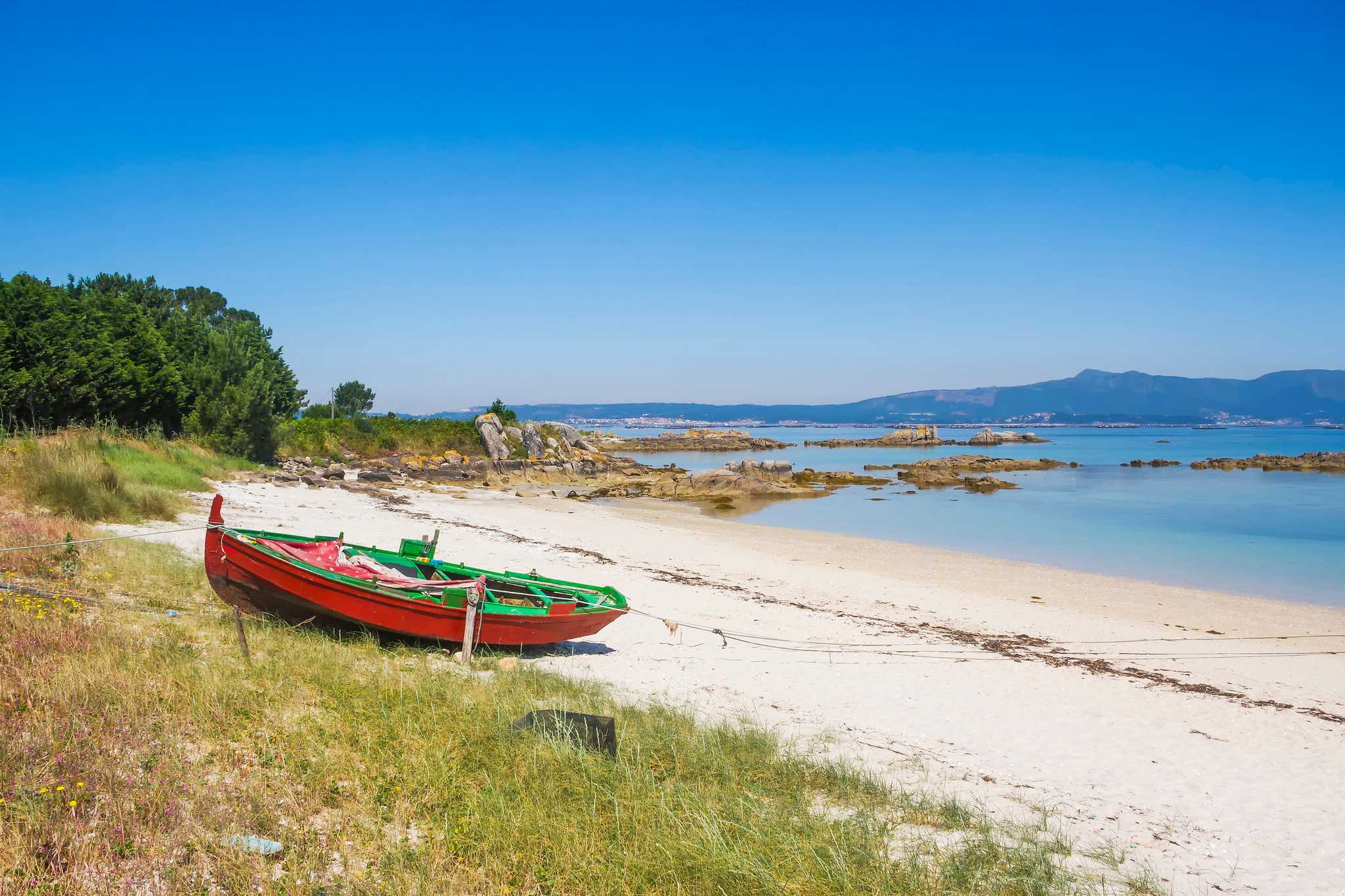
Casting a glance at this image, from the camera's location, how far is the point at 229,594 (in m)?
9.71

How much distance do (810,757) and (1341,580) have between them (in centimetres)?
2280

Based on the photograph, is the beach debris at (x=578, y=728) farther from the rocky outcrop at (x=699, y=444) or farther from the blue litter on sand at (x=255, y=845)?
the rocky outcrop at (x=699, y=444)

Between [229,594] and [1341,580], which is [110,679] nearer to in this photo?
[229,594]

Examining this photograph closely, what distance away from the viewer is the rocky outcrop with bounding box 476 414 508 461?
56.1m

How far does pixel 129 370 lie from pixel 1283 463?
82.7m

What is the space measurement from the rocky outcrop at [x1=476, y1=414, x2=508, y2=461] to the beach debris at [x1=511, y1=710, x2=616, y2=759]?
48.7 meters

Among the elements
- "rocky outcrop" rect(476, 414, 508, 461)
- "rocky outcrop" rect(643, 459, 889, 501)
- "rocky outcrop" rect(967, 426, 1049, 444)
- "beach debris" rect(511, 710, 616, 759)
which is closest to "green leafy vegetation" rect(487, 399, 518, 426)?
"rocky outcrop" rect(476, 414, 508, 461)

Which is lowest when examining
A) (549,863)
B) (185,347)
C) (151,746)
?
(549,863)

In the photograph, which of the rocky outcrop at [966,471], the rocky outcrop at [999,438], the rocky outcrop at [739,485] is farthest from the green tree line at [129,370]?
the rocky outcrop at [999,438]

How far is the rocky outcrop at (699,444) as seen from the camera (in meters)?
100

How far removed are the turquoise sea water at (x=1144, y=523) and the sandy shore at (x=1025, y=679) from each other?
3.92 meters

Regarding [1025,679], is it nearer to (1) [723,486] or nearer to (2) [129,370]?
(2) [129,370]

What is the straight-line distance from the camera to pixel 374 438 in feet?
172

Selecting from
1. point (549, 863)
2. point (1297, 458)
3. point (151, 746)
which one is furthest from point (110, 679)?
point (1297, 458)
